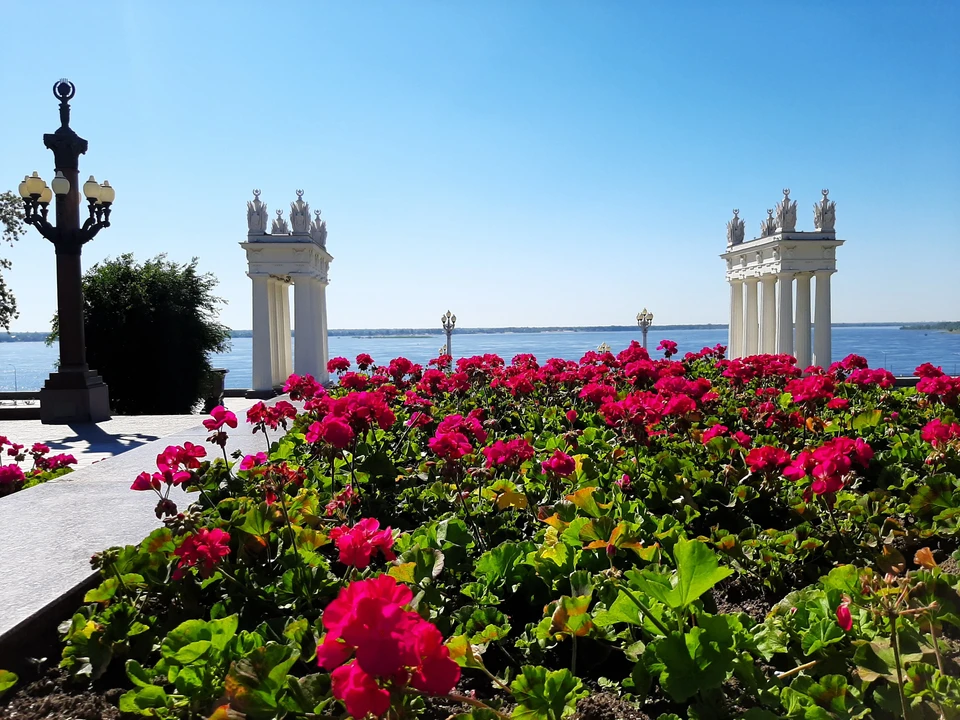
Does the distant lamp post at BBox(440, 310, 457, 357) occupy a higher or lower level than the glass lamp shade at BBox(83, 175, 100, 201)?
lower

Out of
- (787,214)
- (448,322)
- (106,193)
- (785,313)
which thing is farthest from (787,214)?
(106,193)

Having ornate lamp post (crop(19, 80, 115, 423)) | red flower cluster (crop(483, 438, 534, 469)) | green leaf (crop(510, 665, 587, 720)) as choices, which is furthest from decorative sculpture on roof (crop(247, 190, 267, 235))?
green leaf (crop(510, 665, 587, 720))

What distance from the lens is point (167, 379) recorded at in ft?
66.1

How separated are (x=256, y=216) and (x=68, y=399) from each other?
822 cm

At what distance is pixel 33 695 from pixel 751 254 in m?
23.1

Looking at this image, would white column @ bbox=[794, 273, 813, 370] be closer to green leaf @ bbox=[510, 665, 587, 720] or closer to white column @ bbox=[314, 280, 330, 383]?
white column @ bbox=[314, 280, 330, 383]

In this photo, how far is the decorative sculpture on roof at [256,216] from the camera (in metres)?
18.5

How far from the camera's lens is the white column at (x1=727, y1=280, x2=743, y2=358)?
23062mm

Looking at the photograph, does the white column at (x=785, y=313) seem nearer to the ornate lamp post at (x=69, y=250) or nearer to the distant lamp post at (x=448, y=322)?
the distant lamp post at (x=448, y=322)

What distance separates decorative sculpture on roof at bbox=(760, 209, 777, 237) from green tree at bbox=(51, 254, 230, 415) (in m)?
18.6

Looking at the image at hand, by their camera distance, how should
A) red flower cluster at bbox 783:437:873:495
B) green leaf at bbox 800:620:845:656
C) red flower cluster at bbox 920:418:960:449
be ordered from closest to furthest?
green leaf at bbox 800:620:845:656, red flower cluster at bbox 783:437:873:495, red flower cluster at bbox 920:418:960:449

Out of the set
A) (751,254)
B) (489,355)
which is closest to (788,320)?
(751,254)

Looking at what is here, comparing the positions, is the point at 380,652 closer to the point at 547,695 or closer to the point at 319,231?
the point at 547,695

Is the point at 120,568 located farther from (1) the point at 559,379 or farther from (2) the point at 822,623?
(1) the point at 559,379
